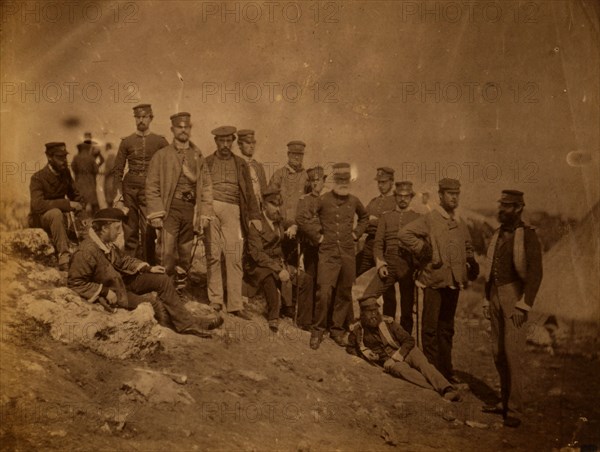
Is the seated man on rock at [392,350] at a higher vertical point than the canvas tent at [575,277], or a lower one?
lower

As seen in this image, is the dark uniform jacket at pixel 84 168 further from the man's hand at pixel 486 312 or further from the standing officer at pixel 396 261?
the man's hand at pixel 486 312

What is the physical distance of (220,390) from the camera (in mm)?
3777

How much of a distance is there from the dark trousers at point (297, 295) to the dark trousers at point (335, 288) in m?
0.06

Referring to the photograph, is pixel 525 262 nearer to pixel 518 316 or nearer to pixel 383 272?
pixel 518 316

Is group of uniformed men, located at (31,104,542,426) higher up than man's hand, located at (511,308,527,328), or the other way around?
group of uniformed men, located at (31,104,542,426)

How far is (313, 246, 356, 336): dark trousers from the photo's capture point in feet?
13.4

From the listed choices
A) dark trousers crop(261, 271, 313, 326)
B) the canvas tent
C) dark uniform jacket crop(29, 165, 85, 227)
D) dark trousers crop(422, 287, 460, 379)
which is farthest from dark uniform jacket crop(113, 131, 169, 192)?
the canvas tent

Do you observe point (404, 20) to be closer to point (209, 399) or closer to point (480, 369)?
point (480, 369)

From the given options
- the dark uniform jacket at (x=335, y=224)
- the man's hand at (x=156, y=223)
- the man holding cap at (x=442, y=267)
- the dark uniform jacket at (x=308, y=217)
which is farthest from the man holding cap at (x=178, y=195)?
the man holding cap at (x=442, y=267)

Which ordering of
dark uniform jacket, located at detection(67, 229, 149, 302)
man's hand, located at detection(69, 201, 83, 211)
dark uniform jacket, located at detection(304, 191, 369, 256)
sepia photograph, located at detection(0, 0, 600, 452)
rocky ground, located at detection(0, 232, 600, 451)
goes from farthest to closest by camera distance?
dark uniform jacket, located at detection(304, 191, 369, 256) < man's hand, located at detection(69, 201, 83, 211) < sepia photograph, located at detection(0, 0, 600, 452) < dark uniform jacket, located at detection(67, 229, 149, 302) < rocky ground, located at detection(0, 232, 600, 451)

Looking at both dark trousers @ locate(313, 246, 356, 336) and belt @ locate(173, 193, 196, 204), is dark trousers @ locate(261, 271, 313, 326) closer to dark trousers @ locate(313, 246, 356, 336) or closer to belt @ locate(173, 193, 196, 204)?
dark trousers @ locate(313, 246, 356, 336)

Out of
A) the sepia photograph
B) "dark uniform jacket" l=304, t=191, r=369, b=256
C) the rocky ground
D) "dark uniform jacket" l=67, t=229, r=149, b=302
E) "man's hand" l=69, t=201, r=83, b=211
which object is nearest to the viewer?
the rocky ground

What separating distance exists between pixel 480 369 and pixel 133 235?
237cm

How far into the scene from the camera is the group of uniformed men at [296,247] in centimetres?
394
